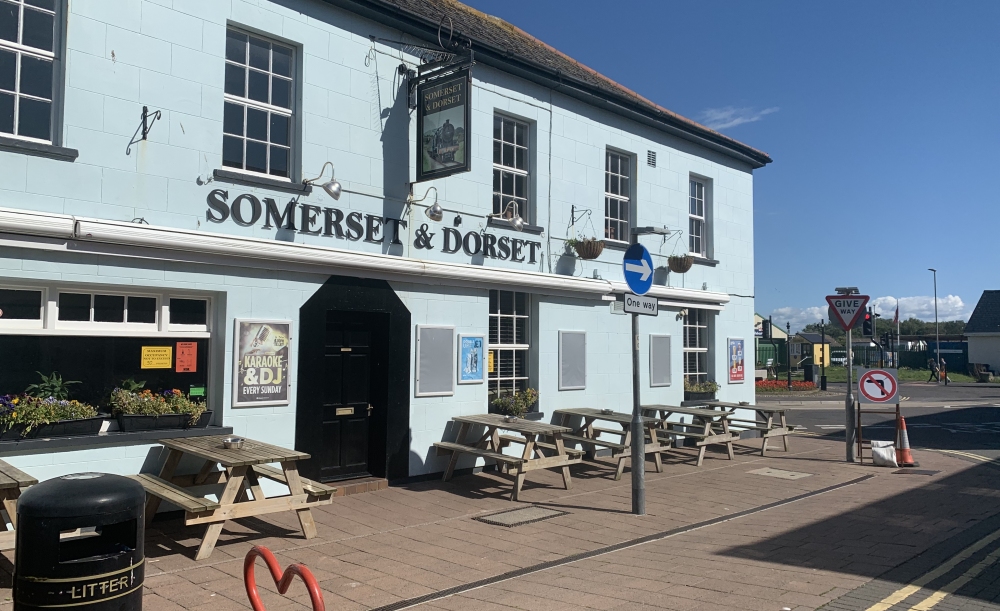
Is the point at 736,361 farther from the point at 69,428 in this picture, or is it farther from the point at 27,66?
the point at 27,66

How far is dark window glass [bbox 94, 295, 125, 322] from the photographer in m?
7.84

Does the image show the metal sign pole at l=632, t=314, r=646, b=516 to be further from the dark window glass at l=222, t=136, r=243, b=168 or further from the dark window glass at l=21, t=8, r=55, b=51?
the dark window glass at l=21, t=8, r=55, b=51

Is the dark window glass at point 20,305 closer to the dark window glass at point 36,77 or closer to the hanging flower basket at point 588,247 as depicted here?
the dark window glass at point 36,77

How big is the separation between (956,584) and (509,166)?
8.49 metres

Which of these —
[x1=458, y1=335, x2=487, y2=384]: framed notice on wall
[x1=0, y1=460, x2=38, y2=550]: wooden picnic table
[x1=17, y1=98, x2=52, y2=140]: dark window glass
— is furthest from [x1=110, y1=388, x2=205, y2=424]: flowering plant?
[x1=458, y1=335, x2=487, y2=384]: framed notice on wall

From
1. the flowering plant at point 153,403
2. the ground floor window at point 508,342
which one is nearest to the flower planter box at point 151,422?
the flowering plant at point 153,403

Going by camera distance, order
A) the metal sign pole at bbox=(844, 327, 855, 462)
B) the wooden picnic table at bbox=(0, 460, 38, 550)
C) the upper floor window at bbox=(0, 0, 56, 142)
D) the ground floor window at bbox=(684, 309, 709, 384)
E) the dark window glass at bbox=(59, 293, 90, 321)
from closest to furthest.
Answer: the wooden picnic table at bbox=(0, 460, 38, 550) → the upper floor window at bbox=(0, 0, 56, 142) → the dark window glass at bbox=(59, 293, 90, 321) → the metal sign pole at bbox=(844, 327, 855, 462) → the ground floor window at bbox=(684, 309, 709, 384)

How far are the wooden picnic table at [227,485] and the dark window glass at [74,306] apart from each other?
155cm

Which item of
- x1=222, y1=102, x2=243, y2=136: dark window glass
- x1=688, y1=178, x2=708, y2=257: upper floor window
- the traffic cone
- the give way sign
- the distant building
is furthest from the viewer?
the distant building

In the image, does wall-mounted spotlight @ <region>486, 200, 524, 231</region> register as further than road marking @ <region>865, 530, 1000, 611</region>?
Yes

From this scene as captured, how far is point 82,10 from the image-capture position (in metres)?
7.68

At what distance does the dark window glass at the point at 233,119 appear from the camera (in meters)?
8.97

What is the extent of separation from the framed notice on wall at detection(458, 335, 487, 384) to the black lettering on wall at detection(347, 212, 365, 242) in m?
2.27

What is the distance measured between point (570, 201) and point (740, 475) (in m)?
5.39
